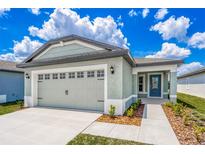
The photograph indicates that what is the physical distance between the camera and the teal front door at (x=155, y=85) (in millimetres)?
11906

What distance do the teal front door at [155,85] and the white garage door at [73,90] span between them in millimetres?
6814

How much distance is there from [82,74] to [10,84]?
354 inches

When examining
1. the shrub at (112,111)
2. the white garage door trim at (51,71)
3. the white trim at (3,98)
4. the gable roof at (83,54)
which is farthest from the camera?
the white trim at (3,98)

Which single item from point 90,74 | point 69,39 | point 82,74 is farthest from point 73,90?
point 69,39

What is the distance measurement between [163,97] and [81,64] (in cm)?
836

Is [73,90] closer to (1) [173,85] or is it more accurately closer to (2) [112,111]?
(2) [112,111]

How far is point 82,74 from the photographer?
25.9ft

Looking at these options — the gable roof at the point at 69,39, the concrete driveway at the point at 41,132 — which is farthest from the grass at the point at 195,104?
the concrete driveway at the point at 41,132

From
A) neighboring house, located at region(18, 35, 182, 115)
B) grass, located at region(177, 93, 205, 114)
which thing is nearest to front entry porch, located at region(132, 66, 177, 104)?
grass, located at region(177, 93, 205, 114)

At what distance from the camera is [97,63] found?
723 centimetres

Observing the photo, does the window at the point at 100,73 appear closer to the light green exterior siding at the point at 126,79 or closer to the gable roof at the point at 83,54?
the gable roof at the point at 83,54

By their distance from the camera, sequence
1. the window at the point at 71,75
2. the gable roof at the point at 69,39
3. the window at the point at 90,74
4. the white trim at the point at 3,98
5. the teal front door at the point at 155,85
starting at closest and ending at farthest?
the gable roof at the point at 69,39 < the window at the point at 90,74 < the window at the point at 71,75 < the white trim at the point at 3,98 < the teal front door at the point at 155,85

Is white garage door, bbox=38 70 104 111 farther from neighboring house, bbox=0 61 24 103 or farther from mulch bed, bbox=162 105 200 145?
neighboring house, bbox=0 61 24 103

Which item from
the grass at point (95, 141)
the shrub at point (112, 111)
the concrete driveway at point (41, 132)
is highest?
the shrub at point (112, 111)
